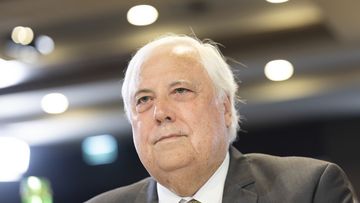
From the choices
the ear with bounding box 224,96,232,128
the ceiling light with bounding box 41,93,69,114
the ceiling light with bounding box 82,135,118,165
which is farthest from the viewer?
the ceiling light with bounding box 82,135,118,165

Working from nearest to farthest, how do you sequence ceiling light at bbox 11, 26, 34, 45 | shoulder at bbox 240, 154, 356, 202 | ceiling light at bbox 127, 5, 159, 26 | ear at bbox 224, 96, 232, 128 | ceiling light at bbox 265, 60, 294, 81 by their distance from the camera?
shoulder at bbox 240, 154, 356, 202, ear at bbox 224, 96, 232, 128, ceiling light at bbox 127, 5, 159, 26, ceiling light at bbox 11, 26, 34, 45, ceiling light at bbox 265, 60, 294, 81

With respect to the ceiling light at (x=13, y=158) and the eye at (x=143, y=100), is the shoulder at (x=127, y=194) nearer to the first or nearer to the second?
the eye at (x=143, y=100)

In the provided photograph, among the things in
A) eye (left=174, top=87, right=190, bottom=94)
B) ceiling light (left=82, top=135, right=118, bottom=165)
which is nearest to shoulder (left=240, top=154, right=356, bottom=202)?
eye (left=174, top=87, right=190, bottom=94)

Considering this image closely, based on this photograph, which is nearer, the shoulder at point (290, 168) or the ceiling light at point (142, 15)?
the shoulder at point (290, 168)

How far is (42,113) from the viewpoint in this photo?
810 cm

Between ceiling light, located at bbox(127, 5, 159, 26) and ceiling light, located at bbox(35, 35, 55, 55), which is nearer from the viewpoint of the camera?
ceiling light, located at bbox(127, 5, 159, 26)

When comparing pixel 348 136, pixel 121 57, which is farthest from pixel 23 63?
pixel 348 136

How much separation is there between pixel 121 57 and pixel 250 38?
1169 millimetres

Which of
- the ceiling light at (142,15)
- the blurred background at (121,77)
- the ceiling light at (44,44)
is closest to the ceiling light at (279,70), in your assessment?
the blurred background at (121,77)

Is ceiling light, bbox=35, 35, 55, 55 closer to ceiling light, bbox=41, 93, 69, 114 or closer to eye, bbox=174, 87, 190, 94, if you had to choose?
ceiling light, bbox=41, 93, 69, 114

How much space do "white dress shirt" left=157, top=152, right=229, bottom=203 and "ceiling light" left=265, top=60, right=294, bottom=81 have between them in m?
4.74

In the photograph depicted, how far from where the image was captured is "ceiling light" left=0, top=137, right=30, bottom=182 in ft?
26.6

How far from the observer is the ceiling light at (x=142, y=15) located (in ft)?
18.9

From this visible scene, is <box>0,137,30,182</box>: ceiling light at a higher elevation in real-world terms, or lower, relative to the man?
lower
